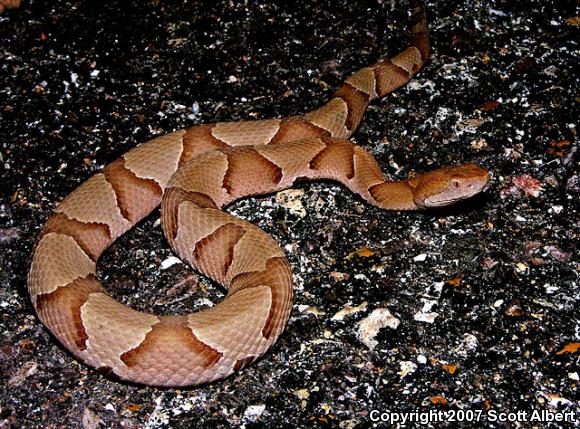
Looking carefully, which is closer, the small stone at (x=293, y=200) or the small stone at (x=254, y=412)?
the small stone at (x=254, y=412)

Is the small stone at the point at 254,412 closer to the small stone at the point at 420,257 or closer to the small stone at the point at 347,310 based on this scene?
the small stone at the point at 347,310

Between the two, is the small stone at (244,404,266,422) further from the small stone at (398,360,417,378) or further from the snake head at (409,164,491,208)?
the snake head at (409,164,491,208)

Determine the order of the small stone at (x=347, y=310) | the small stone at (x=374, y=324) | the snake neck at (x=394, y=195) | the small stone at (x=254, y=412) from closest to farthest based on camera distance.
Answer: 1. the small stone at (x=254, y=412)
2. the small stone at (x=374, y=324)
3. the small stone at (x=347, y=310)
4. the snake neck at (x=394, y=195)

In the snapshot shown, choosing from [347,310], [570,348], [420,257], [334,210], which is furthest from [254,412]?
[570,348]

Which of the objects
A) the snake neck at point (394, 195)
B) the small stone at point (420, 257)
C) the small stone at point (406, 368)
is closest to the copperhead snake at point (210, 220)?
the snake neck at point (394, 195)

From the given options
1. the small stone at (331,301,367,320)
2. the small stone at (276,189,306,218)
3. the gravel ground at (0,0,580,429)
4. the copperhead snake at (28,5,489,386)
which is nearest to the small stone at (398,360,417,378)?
the gravel ground at (0,0,580,429)

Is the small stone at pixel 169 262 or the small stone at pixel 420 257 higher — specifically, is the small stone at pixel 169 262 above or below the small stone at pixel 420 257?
above
